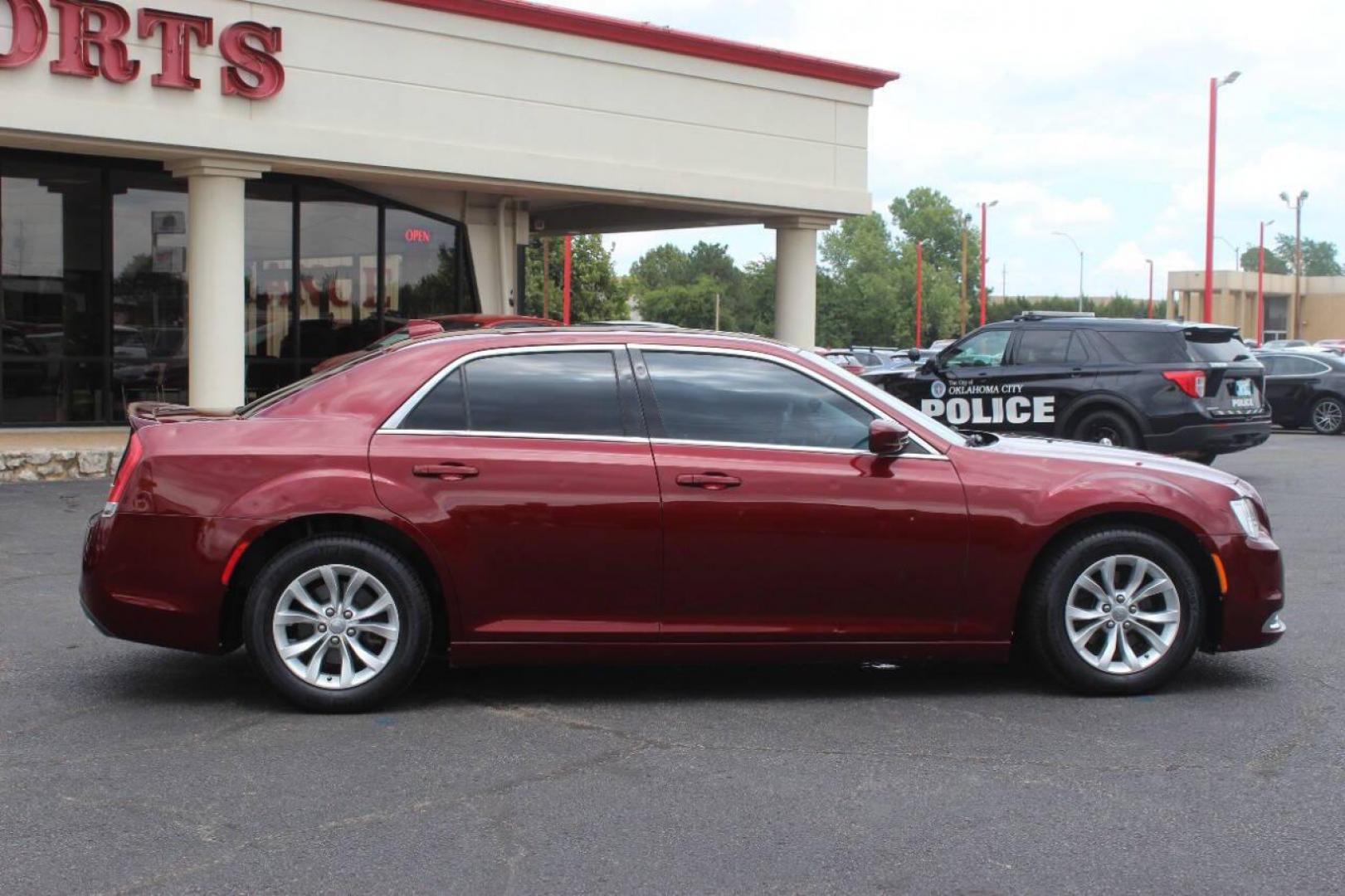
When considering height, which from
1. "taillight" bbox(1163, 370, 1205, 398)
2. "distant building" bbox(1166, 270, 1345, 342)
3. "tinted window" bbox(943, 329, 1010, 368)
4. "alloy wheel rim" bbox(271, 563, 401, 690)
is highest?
"distant building" bbox(1166, 270, 1345, 342)

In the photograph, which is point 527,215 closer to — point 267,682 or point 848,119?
point 848,119

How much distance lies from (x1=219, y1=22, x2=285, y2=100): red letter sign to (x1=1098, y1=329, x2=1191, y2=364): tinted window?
9.43m

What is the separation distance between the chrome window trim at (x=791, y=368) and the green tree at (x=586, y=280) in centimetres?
4511

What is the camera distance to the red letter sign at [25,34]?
14.4 meters

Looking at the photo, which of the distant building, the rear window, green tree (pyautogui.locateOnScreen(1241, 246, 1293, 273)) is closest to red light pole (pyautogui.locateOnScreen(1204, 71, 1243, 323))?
the rear window

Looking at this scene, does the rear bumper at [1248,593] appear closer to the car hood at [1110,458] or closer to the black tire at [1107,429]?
the car hood at [1110,458]

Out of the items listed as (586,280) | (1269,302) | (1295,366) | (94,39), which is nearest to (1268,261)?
(1269,302)

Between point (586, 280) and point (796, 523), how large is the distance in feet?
162

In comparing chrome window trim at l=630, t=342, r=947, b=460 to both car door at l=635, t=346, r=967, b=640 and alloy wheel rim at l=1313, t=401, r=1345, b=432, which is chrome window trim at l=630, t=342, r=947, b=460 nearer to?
car door at l=635, t=346, r=967, b=640

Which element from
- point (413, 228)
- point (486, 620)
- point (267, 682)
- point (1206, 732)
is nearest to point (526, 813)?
point (486, 620)

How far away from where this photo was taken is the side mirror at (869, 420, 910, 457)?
6.06m

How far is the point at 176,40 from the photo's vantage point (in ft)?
50.5

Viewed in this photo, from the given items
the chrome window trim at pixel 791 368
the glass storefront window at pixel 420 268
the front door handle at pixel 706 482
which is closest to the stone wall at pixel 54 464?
the glass storefront window at pixel 420 268

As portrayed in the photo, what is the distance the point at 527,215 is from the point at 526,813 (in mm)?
19186
